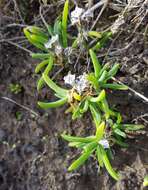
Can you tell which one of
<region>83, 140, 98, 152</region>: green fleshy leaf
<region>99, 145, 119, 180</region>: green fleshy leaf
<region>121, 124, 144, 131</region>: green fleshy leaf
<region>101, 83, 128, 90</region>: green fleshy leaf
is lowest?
<region>99, 145, 119, 180</region>: green fleshy leaf

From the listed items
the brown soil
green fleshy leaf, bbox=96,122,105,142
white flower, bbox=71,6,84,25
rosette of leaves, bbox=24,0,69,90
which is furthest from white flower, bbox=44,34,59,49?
green fleshy leaf, bbox=96,122,105,142

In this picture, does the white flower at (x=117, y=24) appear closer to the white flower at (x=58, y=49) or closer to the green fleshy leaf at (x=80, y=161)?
the white flower at (x=58, y=49)

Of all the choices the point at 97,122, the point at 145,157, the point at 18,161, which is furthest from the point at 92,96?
the point at 18,161

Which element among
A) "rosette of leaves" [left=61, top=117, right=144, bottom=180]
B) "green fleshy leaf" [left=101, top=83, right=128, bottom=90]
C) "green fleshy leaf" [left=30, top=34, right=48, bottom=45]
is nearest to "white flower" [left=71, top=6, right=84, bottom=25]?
"green fleshy leaf" [left=30, top=34, right=48, bottom=45]

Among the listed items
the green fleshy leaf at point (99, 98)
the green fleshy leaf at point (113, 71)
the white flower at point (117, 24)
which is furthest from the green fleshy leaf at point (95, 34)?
the green fleshy leaf at point (99, 98)

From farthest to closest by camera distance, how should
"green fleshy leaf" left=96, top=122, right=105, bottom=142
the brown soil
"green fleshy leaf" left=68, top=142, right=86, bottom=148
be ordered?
1. the brown soil
2. "green fleshy leaf" left=68, top=142, right=86, bottom=148
3. "green fleshy leaf" left=96, top=122, right=105, bottom=142

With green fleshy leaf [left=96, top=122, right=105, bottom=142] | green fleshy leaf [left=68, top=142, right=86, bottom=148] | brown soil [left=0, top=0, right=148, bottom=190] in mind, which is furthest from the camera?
brown soil [left=0, top=0, right=148, bottom=190]

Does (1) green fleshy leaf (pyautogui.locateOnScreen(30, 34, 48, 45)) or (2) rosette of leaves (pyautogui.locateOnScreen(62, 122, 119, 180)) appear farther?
(1) green fleshy leaf (pyautogui.locateOnScreen(30, 34, 48, 45))

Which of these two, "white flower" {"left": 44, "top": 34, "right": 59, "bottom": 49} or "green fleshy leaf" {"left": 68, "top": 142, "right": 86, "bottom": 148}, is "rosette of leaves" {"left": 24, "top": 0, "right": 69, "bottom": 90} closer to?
"white flower" {"left": 44, "top": 34, "right": 59, "bottom": 49}

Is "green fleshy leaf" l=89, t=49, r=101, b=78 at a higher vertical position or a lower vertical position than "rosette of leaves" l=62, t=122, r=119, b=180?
higher

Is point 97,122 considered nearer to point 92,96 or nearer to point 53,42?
point 92,96

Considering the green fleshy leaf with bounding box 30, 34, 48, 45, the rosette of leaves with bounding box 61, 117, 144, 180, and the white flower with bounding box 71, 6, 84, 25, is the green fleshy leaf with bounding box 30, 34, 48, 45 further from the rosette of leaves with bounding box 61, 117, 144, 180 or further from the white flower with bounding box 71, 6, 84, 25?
the rosette of leaves with bounding box 61, 117, 144, 180
